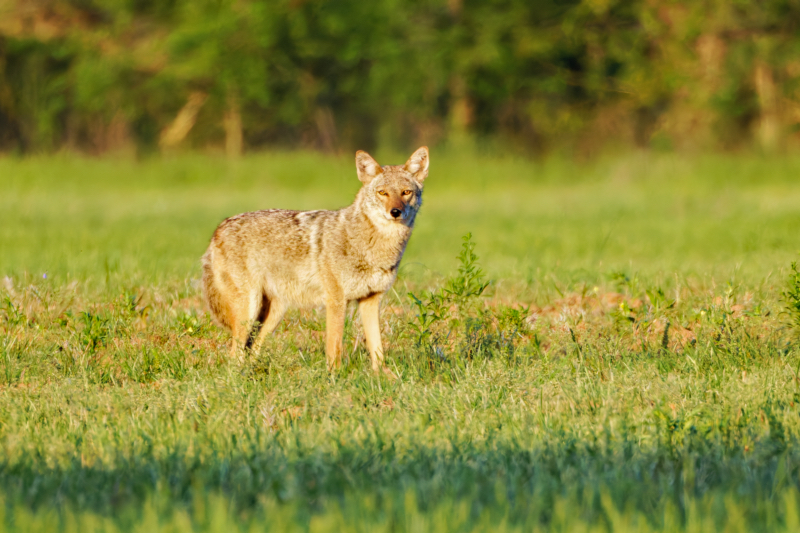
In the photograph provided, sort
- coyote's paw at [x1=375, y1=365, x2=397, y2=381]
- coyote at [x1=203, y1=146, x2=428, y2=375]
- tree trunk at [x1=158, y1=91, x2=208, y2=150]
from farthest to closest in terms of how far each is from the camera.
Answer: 1. tree trunk at [x1=158, y1=91, x2=208, y2=150]
2. coyote at [x1=203, y1=146, x2=428, y2=375]
3. coyote's paw at [x1=375, y1=365, x2=397, y2=381]

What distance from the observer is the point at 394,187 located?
634 cm

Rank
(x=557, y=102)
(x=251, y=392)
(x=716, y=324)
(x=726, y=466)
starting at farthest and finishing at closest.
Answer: (x=557, y=102)
(x=716, y=324)
(x=251, y=392)
(x=726, y=466)

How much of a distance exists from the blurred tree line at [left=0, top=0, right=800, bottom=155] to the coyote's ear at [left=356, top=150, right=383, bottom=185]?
17275 millimetres

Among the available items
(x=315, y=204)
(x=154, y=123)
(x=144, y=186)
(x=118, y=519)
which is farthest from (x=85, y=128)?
(x=118, y=519)

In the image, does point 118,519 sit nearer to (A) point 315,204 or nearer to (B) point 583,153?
(A) point 315,204

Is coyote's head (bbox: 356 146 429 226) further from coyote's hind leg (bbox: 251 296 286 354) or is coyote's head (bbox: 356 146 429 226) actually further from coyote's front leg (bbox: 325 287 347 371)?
coyote's hind leg (bbox: 251 296 286 354)

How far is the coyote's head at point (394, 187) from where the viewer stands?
6.28 meters

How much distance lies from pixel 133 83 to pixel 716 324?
23001mm

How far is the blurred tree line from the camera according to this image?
24297 mm

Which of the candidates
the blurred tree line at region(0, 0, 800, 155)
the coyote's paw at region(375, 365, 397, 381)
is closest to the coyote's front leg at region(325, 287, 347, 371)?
the coyote's paw at region(375, 365, 397, 381)

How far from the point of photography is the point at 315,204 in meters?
18.5

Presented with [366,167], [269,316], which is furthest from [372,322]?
[366,167]

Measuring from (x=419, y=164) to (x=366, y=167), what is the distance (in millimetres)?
389

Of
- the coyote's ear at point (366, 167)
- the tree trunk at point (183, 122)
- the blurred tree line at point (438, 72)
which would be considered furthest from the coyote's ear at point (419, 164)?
the tree trunk at point (183, 122)
